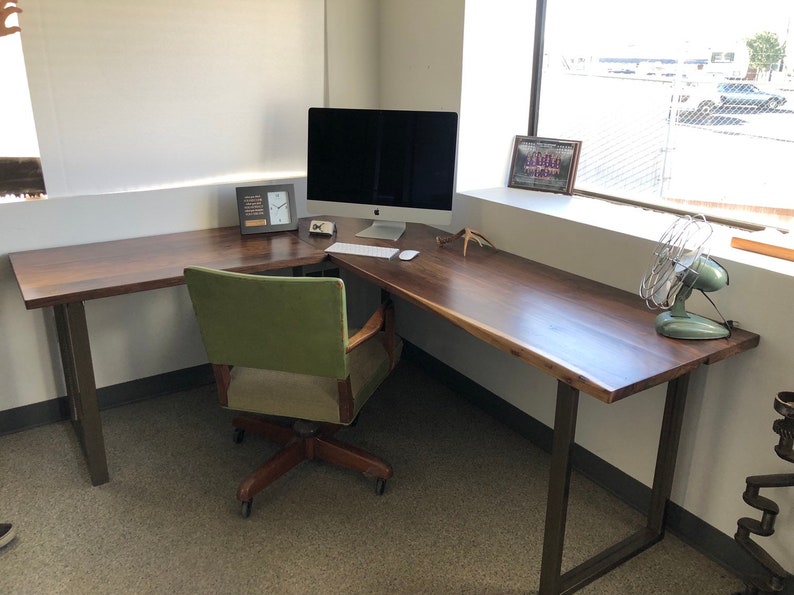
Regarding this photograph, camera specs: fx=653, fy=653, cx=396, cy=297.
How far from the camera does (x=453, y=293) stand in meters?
2.08

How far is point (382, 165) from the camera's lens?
262 cm

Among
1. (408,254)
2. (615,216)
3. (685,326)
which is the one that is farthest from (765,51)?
(408,254)

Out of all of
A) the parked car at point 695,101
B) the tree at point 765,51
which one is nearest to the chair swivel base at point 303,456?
the parked car at point 695,101

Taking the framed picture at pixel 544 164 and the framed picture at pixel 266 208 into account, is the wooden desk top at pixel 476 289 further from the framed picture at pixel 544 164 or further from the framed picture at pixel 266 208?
the framed picture at pixel 544 164

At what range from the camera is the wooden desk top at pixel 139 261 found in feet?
6.89

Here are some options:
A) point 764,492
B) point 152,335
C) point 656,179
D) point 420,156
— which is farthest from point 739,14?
point 152,335

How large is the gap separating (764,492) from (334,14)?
8.33ft

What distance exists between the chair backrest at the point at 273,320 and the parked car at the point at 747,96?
141 centimetres

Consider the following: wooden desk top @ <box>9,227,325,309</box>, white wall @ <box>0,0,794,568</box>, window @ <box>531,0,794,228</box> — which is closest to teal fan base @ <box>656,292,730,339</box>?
white wall @ <box>0,0,794,568</box>

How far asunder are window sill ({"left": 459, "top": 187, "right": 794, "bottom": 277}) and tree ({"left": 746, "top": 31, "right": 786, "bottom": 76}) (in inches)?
20.0

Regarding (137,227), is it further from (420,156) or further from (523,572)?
(523,572)

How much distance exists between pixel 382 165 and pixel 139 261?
3.27 ft

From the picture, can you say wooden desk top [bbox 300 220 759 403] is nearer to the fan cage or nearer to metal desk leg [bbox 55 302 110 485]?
the fan cage

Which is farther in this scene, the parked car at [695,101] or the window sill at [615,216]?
the parked car at [695,101]
